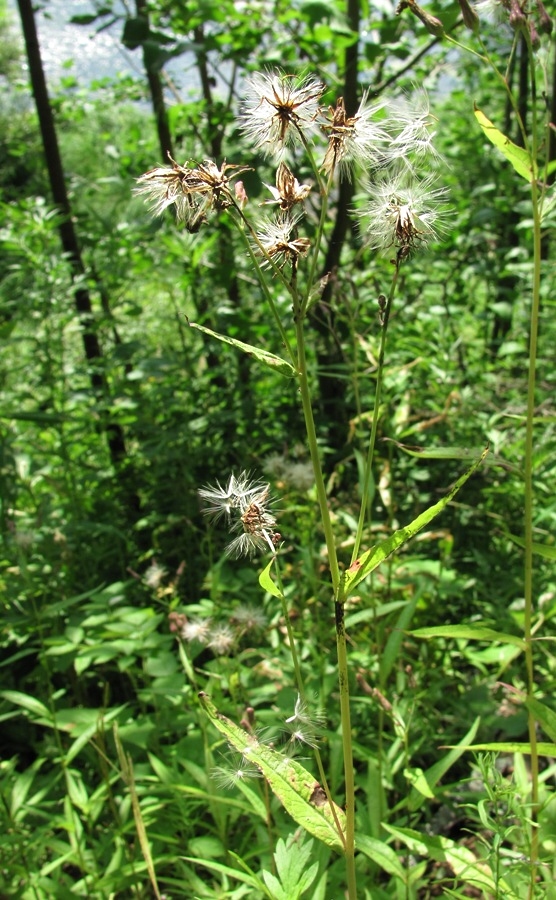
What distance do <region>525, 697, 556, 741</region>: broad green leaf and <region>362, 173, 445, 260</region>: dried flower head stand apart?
68 cm

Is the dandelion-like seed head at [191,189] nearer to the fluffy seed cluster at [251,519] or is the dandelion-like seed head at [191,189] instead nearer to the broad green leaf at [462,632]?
the fluffy seed cluster at [251,519]

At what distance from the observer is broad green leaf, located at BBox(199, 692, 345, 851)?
2.96ft

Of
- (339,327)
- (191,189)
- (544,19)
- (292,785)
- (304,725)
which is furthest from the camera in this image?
(339,327)

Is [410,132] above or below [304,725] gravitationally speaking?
above

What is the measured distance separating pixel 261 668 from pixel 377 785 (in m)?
0.46

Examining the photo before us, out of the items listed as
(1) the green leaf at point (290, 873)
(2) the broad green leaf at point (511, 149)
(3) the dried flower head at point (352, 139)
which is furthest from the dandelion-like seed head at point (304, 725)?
(2) the broad green leaf at point (511, 149)

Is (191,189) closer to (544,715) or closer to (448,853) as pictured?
(544,715)

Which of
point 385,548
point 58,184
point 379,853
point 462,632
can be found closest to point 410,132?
point 385,548

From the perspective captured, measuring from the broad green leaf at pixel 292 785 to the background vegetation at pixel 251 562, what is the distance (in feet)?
0.69

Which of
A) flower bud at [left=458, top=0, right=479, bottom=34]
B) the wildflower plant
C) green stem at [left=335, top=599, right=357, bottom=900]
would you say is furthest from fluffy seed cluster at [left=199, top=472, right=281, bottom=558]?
flower bud at [left=458, top=0, right=479, bottom=34]

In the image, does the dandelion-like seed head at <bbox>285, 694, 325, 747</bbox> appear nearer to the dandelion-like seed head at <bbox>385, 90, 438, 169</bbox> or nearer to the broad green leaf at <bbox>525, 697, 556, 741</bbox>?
the broad green leaf at <bbox>525, 697, 556, 741</bbox>

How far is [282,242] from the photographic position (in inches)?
32.6

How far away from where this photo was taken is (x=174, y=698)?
6.51ft

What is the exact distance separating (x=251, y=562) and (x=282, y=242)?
6.76 feet
